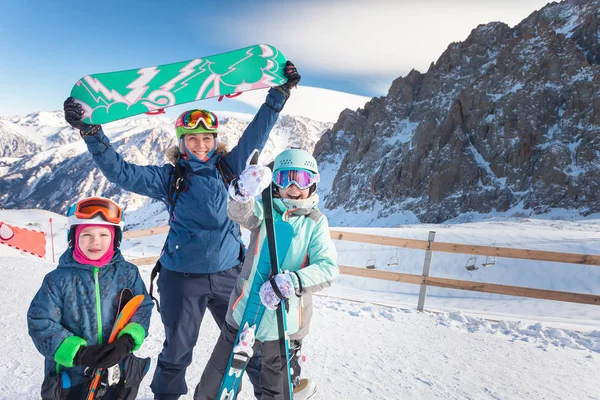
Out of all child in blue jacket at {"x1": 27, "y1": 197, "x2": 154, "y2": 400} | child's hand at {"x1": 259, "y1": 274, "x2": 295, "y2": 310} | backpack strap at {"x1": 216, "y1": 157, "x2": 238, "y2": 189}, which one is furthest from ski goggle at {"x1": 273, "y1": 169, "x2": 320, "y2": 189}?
child in blue jacket at {"x1": 27, "y1": 197, "x2": 154, "y2": 400}

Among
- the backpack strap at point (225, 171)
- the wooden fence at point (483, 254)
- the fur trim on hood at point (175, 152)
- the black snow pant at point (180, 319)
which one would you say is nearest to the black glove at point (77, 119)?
the fur trim on hood at point (175, 152)

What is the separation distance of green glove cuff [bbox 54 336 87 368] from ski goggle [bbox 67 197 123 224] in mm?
696

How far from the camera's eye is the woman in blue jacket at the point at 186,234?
287cm

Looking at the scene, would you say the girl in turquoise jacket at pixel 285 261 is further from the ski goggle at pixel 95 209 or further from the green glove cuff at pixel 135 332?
the ski goggle at pixel 95 209

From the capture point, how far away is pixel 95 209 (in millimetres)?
2260

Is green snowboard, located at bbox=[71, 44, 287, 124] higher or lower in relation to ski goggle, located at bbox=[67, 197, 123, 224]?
higher

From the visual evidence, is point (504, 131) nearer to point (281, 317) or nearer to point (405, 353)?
point (405, 353)

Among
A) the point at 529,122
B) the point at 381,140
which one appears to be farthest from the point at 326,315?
the point at 381,140

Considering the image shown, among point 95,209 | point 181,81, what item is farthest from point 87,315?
point 181,81

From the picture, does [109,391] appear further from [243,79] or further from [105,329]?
[243,79]

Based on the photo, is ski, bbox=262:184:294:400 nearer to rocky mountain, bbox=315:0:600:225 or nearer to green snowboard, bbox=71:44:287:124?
green snowboard, bbox=71:44:287:124

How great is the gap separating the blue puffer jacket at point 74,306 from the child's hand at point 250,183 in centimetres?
89

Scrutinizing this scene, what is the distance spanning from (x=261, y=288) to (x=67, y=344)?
3.63 feet

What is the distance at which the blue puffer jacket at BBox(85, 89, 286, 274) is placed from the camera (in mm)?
2896
